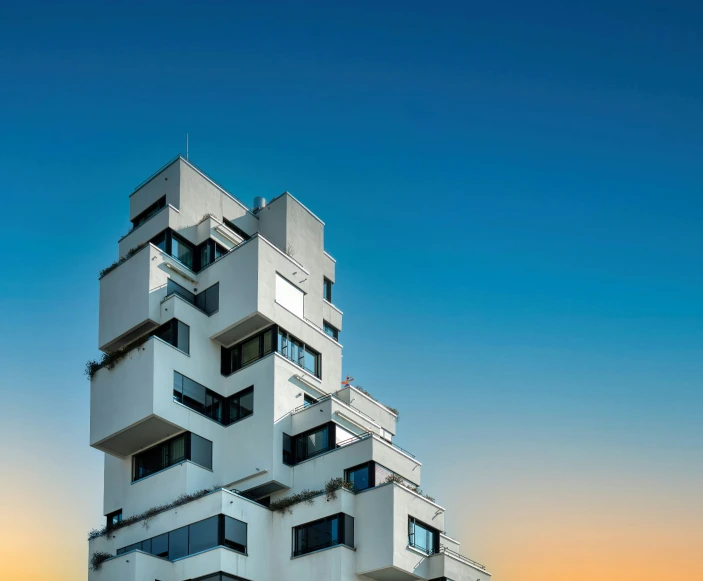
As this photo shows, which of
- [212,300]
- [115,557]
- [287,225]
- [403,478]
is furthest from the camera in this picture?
[287,225]

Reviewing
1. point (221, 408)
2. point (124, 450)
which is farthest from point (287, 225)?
point (124, 450)

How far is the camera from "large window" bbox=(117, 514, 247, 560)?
161 feet

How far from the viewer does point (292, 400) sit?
5528 cm

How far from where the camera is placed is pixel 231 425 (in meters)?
55.4

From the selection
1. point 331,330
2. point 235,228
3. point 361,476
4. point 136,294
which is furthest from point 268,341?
point 331,330

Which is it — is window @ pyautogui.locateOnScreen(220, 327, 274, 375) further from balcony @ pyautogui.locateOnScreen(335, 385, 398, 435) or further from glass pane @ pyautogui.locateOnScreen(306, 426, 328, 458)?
balcony @ pyautogui.locateOnScreen(335, 385, 398, 435)

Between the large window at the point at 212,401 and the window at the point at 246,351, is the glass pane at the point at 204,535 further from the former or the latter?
the window at the point at 246,351

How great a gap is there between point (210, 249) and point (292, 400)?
34.0 feet

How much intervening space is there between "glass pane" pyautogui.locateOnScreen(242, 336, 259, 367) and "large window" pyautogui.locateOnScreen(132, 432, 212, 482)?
5.00 m

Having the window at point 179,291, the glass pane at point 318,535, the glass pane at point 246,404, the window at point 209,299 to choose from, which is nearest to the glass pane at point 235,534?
the glass pane at point 318,535

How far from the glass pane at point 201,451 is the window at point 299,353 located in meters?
6.26

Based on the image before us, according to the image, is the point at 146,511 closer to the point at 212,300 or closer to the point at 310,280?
the point at 212,300

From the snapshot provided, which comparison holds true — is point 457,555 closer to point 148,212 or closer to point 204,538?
point 204,538

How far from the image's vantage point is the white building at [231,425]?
49531 mm
